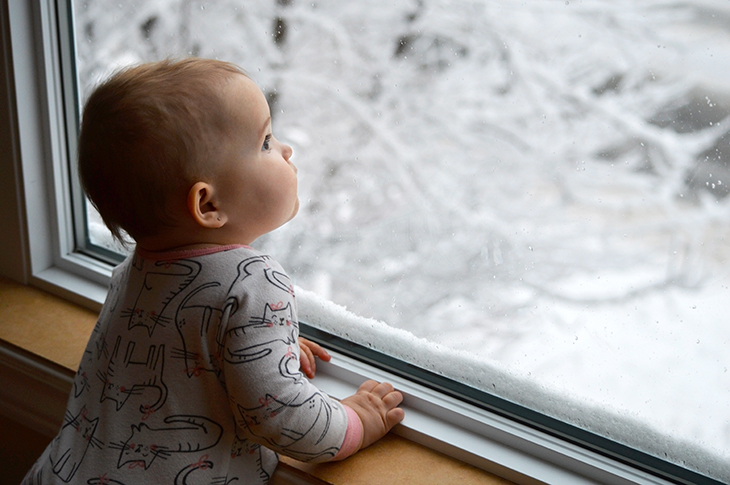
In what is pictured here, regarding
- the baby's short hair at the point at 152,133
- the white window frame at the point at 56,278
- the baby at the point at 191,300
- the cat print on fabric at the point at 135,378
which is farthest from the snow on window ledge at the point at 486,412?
the baby's short hair at the point at 152,133

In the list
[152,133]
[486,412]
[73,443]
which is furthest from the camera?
[486,412]

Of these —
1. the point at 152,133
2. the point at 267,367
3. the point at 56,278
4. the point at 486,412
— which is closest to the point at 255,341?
the point at 267,367

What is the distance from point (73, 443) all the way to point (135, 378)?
133 millimetres

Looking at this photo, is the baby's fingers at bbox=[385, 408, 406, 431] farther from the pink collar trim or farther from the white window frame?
the pink collar trim

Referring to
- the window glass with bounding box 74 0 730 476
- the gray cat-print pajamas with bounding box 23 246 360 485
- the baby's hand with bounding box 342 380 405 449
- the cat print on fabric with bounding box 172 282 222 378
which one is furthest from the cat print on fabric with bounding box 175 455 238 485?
the window glass with bounding box 74 0 730 476

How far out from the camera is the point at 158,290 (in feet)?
2.48

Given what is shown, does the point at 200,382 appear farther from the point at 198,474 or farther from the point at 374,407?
the point at 374,407

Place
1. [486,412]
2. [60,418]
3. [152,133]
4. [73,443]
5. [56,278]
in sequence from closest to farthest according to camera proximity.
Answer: [152,133]
[73,443]
[486,412]
[60,418]
[56,278]

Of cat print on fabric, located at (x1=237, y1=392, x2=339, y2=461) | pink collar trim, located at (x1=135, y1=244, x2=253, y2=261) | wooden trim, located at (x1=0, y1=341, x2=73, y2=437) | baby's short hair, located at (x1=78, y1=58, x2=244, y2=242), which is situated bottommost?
wooden trim, located at (x1=0, y1=341, x2=73, y2=437)

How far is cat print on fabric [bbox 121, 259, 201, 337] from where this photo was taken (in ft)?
2.44

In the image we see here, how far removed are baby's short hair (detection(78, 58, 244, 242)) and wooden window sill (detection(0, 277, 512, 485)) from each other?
1.29 ft

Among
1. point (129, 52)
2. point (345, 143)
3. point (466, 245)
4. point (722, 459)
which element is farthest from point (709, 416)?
point (129, 52)

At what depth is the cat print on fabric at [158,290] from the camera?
0.74 metres

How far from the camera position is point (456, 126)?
34.9 inches
